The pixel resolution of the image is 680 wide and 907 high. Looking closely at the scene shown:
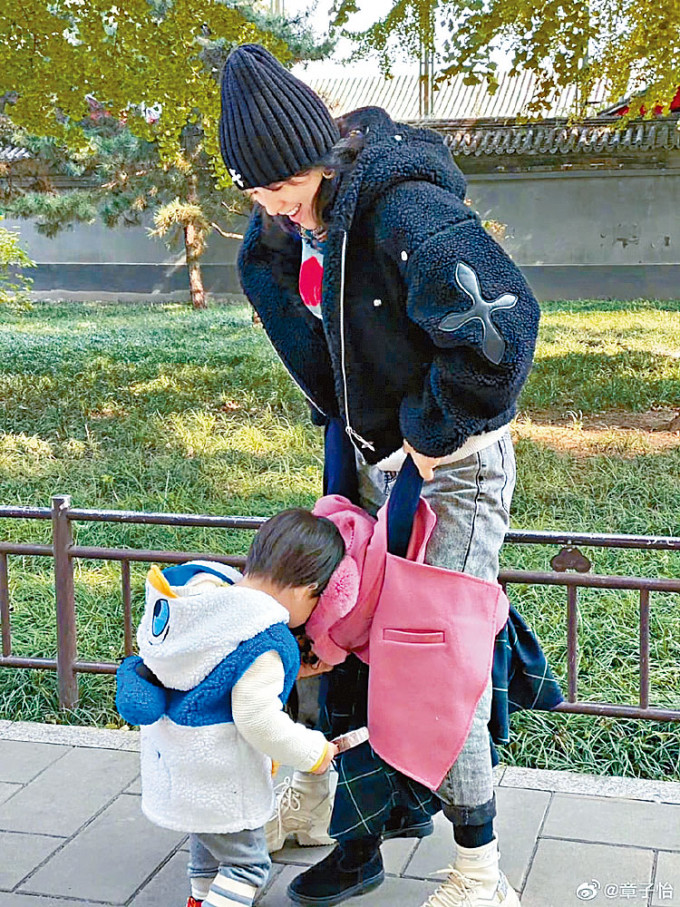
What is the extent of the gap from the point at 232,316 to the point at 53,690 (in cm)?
1443

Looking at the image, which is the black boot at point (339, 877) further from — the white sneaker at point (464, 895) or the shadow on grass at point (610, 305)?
the shadow on grass at point (610, 305)

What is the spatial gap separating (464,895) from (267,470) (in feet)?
14.9

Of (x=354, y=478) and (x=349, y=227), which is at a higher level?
(x=349, y=227)

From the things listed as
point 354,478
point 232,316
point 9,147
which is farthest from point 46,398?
point 9,147

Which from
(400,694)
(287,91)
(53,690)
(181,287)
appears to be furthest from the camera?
(181,287)

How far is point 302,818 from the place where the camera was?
8.53ft

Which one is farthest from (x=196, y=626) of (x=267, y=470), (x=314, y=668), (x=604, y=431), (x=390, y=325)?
(x=604, y=431)

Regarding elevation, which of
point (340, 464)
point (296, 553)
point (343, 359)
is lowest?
point (296, 553)

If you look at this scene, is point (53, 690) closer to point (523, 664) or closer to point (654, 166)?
point (523, 664)

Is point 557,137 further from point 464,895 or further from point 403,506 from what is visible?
point 464,895

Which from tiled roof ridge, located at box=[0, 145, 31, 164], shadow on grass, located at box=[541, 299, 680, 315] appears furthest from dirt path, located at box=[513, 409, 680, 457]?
tiled roof ridge, located at box=[0, 145, 31, 164]

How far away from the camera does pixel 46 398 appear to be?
9445mm

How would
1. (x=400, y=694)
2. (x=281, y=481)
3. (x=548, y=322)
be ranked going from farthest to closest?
(x=548, y=322) < (x=281, y=481) < (x=400, y=694)

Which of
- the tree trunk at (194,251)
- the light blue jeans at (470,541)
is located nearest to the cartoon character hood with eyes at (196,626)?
the light blue jeans at (470,541)
